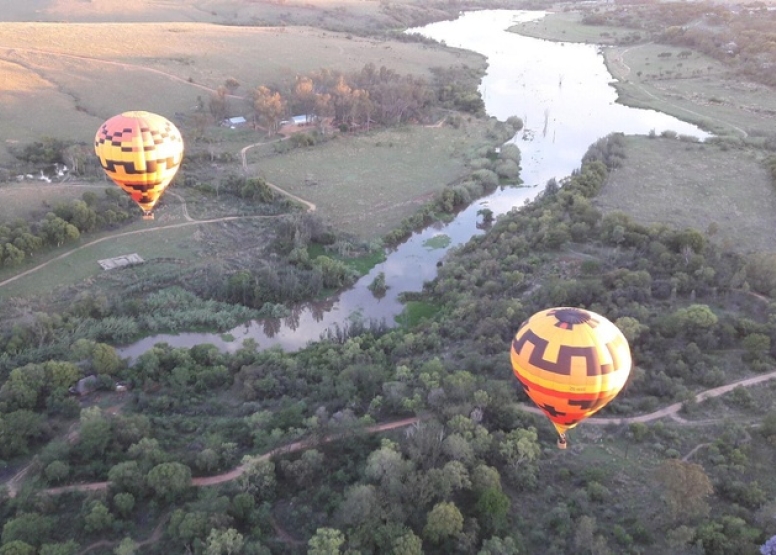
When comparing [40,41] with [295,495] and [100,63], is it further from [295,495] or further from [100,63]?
[295,495]

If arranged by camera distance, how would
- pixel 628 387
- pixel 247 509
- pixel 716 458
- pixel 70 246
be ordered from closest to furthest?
pixel 247 509 → pixel 716 458 → pixel 628 387 → pixel 70 246

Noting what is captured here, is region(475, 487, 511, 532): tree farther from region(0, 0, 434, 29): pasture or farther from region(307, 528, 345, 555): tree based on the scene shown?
region(0, 0, 434, 29): pasture

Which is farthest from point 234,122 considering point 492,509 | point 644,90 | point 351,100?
point 492,509

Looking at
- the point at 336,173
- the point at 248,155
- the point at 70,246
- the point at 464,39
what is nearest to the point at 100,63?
the point at 248,155

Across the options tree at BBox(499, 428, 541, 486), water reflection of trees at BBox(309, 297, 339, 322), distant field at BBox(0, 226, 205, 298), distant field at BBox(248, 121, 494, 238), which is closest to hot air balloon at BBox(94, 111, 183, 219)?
distant field at BBox(0, 226, 205, 298)

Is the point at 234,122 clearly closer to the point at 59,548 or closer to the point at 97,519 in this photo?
the point at 97,519

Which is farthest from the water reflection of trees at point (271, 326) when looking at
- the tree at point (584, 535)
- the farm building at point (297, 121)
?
the farm building at point (297, 121)

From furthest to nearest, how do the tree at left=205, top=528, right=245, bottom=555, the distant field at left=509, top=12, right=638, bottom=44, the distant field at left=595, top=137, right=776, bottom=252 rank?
the distant field at left=509, top=12, right=638, bottom=44, the distant field at left=595, top=137, right=776, bottom=252, the tree at left=205, top=528, right=245, bottom=555
